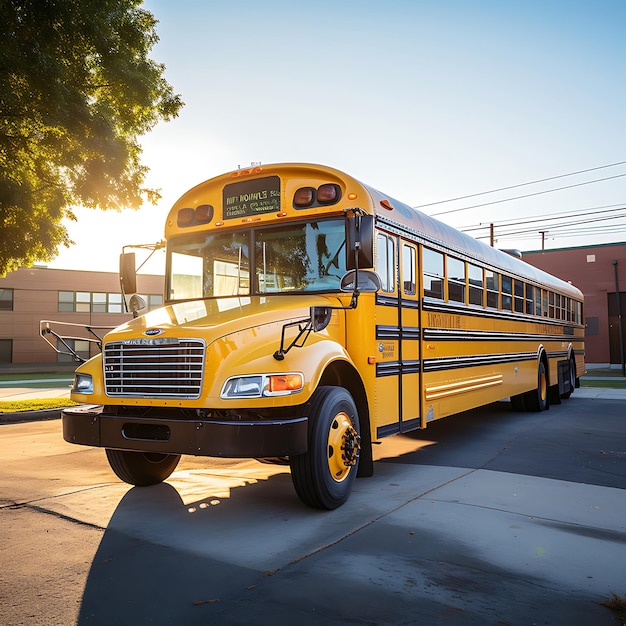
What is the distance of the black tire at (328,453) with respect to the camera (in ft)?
14.7

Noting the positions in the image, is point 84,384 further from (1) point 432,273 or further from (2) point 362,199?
(1) point 432,273

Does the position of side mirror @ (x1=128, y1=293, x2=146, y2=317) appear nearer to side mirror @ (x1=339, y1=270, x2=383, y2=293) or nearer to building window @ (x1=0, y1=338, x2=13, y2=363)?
side mirror @ (x1=339, y1=270, x2=383, y2=293)

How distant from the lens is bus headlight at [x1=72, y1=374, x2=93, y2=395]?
4758 millimetres

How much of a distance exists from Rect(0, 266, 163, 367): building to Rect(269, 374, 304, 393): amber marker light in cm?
3569

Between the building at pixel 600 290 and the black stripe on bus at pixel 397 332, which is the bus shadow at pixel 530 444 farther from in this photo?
the building at pixel 600 290

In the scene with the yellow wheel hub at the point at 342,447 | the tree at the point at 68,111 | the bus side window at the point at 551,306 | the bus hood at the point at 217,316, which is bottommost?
the yellow wheel hub at the point at 342,447

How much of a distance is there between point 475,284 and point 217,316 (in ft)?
14.9

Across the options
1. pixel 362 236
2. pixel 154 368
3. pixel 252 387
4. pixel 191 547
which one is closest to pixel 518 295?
pixel 362 236

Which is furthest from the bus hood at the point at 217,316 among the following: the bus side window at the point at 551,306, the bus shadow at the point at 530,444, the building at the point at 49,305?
the building at the point at 49,305

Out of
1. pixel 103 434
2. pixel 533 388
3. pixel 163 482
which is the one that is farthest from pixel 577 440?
pixel 103 434

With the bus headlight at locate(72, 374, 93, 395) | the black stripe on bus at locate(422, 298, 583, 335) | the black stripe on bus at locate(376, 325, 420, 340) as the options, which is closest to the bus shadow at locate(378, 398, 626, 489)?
the black stripe on bus at locate(376, 325, 420, 340)

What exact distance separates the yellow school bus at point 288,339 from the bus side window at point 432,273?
5 cm

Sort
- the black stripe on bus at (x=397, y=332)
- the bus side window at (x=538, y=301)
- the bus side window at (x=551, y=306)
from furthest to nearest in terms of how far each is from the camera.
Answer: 1. the bus side window at (x=551, y=306)
2. the bus side window at (x=538, y=301)
3. the black stripe on bus at (x=397, y=332)

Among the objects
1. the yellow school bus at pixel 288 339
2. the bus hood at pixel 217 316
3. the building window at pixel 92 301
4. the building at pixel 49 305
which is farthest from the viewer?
the building window at pixel 92 301
